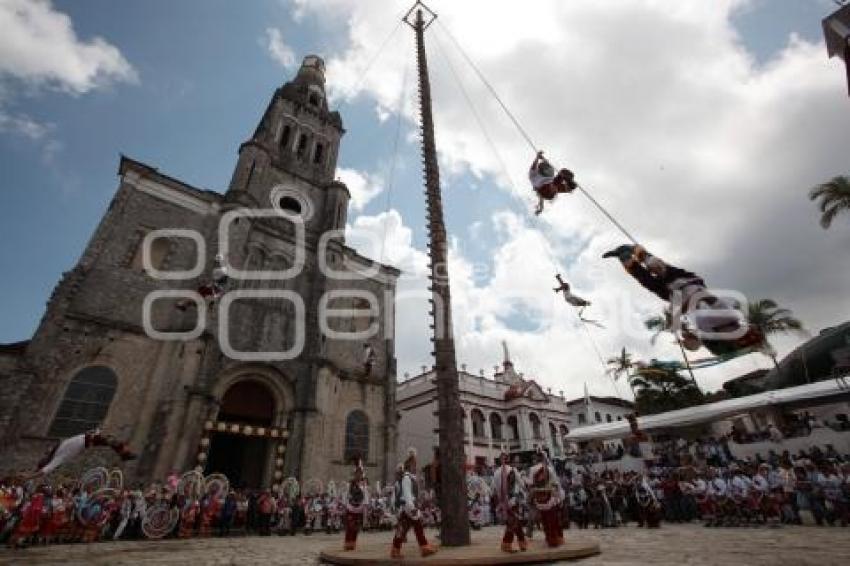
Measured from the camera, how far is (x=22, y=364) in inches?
557

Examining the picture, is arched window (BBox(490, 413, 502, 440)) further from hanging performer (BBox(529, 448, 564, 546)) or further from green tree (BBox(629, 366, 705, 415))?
hanging performer (BBox(529, 448, 564, 546))

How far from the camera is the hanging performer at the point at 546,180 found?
9.16 meters

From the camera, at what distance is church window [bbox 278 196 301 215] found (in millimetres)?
25494

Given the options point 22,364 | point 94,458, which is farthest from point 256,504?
point 22,364

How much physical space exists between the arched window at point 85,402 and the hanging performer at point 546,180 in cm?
1631

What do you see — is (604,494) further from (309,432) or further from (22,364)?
(22,364)

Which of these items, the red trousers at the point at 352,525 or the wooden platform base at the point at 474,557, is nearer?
the wooden platform base at the point at 474,557

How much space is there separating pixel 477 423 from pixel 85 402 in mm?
29495

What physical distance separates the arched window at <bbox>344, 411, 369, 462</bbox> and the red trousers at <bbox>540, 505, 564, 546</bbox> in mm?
14379

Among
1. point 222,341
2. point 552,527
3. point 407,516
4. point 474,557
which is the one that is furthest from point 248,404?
point 474,557

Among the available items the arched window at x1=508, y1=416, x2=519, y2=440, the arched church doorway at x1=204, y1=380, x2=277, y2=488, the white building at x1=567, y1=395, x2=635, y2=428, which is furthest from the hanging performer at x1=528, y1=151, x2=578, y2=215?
the white building at x1=567, y1=395, x2=635, y2=428

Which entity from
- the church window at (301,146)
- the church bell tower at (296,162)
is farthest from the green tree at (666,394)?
the church window at (301,146)

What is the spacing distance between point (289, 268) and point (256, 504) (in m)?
11.7

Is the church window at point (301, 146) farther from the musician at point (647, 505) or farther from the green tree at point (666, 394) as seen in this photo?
the green tree at point (666, 394)
